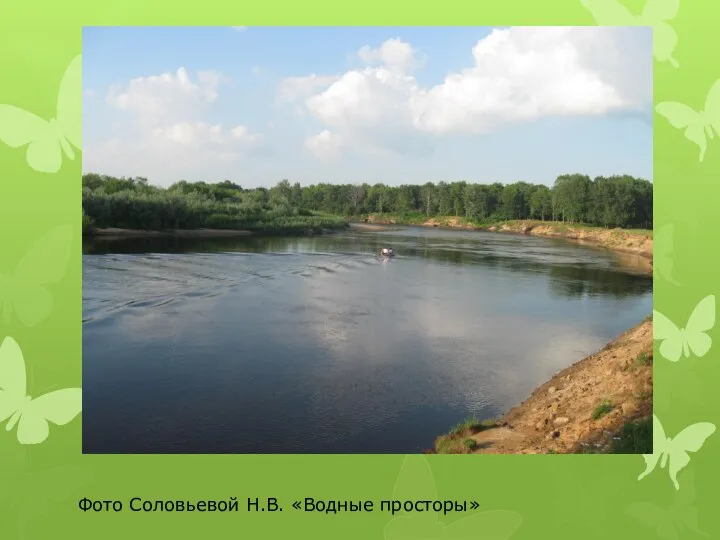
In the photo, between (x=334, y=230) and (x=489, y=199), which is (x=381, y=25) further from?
(x=489, y=199)

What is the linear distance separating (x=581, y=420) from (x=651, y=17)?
13.1ft

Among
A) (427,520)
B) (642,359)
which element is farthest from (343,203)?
(427,520)

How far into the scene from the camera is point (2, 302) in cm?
420

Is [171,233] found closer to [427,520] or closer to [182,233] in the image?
[182,233]

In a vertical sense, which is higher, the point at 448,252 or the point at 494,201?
the point at 494,201

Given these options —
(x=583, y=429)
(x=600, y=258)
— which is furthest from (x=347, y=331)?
(x=600, y=258)

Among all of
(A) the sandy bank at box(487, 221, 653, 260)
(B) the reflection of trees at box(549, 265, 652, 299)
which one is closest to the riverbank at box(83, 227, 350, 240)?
(A) the sandy bank at box(487, 221, 653, 260)

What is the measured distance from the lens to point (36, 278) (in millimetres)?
4238

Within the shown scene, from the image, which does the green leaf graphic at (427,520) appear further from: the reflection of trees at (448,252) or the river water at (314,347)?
the reflection of trees at (448,252)

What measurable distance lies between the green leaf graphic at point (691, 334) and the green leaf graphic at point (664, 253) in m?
0.29

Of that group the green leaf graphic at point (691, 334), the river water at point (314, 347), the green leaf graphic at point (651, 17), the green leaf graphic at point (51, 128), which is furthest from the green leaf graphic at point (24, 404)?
the green leaf graphic at point (651, 17)

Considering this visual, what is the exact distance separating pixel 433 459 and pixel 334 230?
3881cm

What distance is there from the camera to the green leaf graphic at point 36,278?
13.8ft

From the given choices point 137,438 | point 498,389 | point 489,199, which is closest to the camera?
point 137,438
